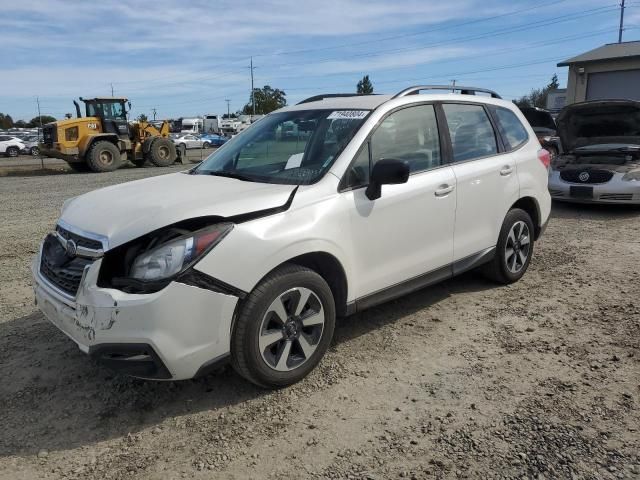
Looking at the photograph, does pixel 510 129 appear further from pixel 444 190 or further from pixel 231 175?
pixel 231 175

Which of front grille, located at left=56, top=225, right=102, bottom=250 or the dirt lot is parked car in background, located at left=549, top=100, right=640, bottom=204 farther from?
front grille, located at left=56, top=225, right=102, bottom=250

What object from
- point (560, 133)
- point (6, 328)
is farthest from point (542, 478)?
point (560, 133)

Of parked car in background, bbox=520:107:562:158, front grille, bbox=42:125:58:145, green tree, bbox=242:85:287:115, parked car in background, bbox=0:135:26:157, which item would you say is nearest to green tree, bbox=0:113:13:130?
green tree, bbox=242:85:287:115

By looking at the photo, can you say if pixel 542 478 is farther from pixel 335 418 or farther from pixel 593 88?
pixel 593 88

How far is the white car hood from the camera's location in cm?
288

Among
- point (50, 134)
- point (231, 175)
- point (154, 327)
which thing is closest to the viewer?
point (154, 327)

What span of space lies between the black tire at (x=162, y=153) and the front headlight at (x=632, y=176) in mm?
17642

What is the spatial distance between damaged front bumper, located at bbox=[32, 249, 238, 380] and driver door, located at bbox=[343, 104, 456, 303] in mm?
1079

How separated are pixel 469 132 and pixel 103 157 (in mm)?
18227

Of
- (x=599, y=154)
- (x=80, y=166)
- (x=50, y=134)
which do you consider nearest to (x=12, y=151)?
(x=80, y=166)

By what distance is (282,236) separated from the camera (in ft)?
9.95

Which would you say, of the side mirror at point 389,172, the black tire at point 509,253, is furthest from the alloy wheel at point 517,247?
the side mirror at point 389,172

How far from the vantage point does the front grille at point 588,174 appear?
27.9 ft

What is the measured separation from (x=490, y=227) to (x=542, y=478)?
251cm
